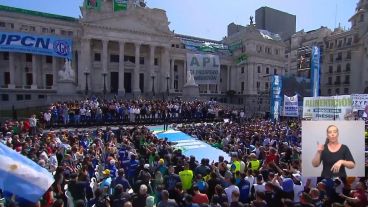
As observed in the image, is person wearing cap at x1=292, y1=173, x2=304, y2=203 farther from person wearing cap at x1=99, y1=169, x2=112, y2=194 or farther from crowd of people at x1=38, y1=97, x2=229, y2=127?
crowd of people at x1=38, y1=97, x2=229, y2=127

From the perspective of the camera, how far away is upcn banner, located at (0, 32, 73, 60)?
42719mm

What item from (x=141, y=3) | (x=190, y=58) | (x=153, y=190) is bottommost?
(x=153, y=190)

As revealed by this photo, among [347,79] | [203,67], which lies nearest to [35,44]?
[203,67]

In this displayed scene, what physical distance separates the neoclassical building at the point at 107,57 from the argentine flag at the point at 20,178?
3852 cm

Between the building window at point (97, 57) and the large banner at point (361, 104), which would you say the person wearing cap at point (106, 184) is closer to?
the large banner at point (361, 104)

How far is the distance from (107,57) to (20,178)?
5035 cm

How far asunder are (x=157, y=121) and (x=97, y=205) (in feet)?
79.4

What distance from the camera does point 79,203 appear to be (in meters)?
6.48

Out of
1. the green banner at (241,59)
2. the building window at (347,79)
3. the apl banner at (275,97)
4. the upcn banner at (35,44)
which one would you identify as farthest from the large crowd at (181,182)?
the building window at (347,79)

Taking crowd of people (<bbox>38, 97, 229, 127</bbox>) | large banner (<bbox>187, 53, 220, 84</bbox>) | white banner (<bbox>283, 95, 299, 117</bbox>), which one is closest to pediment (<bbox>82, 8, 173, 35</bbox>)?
large banner (<bbox>187, 53, 220, 84</bbox>)

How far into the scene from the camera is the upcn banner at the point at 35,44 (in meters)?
42.7

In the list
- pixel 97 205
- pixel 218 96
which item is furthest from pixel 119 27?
pixel 97 205

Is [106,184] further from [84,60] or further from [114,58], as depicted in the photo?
[114,58]

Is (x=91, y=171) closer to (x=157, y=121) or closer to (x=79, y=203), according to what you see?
(x=79, y=203)
